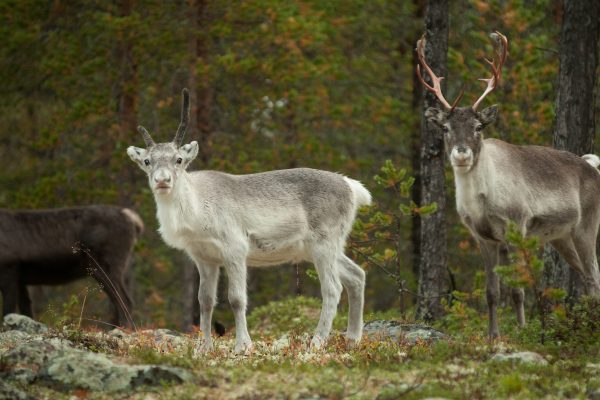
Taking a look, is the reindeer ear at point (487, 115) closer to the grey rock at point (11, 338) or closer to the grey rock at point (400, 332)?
the grey rock at point (400, 332)

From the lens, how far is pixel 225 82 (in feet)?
62.6

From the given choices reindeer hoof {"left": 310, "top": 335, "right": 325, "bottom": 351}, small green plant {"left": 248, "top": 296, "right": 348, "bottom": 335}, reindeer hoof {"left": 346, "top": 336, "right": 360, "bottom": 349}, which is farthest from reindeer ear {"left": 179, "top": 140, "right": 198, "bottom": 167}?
small green plant {"left": 248, "top": 296, "right": 348, "bottom": 335}

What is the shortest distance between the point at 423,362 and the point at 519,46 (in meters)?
9.02

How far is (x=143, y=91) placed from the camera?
63.1 feet

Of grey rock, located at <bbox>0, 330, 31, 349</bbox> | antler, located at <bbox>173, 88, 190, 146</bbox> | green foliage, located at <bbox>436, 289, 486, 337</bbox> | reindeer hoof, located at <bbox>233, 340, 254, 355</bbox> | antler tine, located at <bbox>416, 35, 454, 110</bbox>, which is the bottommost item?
green foliage, located at <bbox>436, 289, 486, 337</bbox>

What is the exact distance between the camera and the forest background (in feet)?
58.4

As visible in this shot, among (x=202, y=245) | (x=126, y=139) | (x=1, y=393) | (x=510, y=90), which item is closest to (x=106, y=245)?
(x=126, y=139)

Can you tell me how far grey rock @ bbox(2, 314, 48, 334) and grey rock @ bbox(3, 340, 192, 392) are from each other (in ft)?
13.5

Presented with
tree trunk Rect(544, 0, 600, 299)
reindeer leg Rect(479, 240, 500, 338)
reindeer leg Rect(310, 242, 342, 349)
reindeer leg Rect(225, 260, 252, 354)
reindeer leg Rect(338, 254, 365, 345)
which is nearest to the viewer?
reindeer leg Rect(225, 260, 252, 354)

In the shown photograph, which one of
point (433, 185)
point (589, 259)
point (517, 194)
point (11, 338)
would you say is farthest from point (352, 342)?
point (433, 185)

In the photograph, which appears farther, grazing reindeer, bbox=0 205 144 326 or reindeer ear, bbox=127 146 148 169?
grazing reindeer, bbox=0 205 144 326

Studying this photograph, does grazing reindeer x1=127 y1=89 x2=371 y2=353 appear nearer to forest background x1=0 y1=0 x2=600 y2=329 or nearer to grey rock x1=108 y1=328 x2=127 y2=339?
Result: grey rock x1=108 y1=328 x2=127 y2=339

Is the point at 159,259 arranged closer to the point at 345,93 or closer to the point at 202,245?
the point at 345,93

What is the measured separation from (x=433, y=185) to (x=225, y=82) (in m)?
7.65
